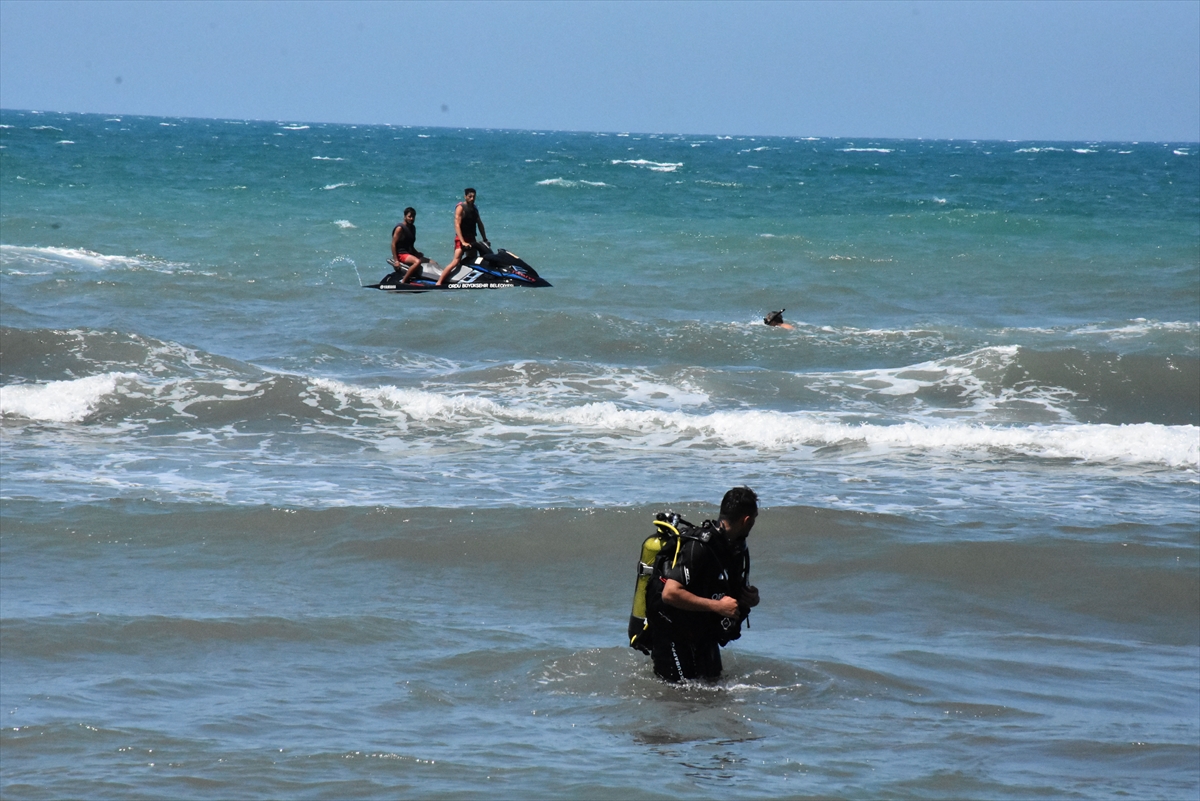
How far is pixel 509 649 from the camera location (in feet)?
25.7

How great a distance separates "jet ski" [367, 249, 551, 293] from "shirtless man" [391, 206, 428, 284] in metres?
0.07

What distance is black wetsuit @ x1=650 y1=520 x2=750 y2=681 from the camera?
6.13m

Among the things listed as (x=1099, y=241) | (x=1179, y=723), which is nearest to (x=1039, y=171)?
(x=1099, y=241)

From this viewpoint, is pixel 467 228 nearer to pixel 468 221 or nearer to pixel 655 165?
pixel 468 221

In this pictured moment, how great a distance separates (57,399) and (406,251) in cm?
459

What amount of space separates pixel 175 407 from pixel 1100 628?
399 inches

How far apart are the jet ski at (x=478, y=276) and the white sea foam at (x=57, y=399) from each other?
3.47 m

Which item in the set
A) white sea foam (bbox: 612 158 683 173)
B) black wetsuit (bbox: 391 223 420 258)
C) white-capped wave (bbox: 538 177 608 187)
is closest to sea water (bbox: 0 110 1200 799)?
black wetsuit (bbox: 391 223 420 258)

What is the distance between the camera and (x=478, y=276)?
16703 mm

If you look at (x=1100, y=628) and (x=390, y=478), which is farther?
(x=390, y=478)

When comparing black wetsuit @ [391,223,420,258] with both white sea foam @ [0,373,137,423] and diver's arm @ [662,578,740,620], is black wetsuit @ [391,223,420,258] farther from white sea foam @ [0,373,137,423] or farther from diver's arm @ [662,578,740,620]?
diver's arm @ [662,578,740,620]

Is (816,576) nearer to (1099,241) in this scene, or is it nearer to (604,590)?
(604,590)

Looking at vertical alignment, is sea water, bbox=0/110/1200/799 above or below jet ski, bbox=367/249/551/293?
below

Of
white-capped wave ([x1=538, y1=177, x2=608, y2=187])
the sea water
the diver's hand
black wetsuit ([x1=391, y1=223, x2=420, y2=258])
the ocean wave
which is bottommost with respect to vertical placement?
the sea water
